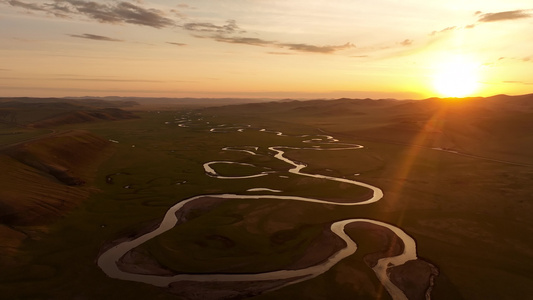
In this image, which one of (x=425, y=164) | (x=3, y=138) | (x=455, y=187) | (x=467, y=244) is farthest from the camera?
(x=3, y=138)

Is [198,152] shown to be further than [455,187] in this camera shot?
Yes

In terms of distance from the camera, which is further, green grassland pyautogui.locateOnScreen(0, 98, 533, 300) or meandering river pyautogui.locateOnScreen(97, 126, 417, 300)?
meandering river pyautogui.locateOnScreen(97, 126, 417, 300)

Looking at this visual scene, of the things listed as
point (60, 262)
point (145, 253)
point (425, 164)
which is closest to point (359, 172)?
point (425, 164)

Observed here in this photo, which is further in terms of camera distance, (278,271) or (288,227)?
(288,227)

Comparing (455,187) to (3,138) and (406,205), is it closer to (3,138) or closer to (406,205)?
(406,205)

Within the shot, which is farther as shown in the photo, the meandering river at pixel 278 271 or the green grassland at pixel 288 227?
the meandering river at pixel 278 271

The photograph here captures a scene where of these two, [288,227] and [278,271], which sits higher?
[288,227]

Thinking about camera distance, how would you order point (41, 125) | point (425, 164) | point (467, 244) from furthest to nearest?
point (41, 125), point (425, 164), point (467, 244)
